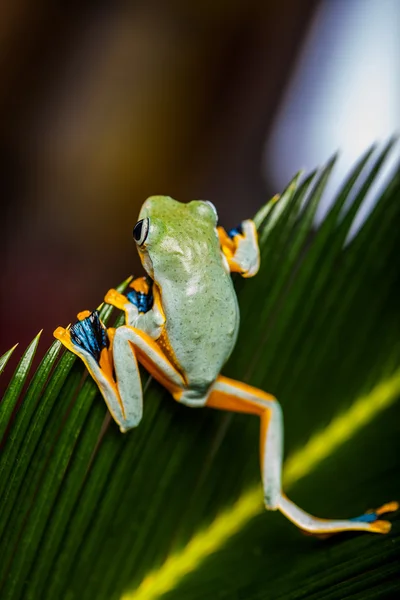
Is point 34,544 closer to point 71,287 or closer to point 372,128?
point 71,287

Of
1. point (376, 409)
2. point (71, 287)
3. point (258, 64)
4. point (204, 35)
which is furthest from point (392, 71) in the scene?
point (376, 409)

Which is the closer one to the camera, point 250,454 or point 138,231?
point 138,231

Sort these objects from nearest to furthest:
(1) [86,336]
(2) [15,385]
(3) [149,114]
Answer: (2) [15,385], (1) [86,336], (3) [149,114]

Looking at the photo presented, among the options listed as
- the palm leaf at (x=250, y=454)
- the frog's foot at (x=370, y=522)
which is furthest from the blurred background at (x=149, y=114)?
the frog's foot at (x=370, y=522)

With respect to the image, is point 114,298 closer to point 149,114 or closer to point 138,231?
point 138,231

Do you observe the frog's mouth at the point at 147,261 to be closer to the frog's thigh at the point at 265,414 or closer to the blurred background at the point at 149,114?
the frog's thigh at the point at 265,414

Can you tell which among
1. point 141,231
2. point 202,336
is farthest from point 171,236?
point 202,336

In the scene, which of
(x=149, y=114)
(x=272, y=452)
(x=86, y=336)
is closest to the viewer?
(x=86, y=336)
